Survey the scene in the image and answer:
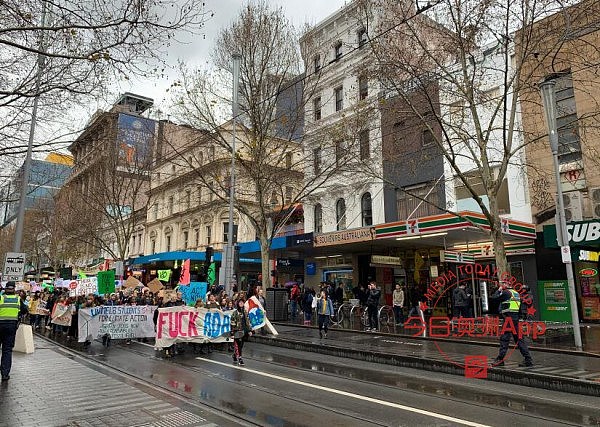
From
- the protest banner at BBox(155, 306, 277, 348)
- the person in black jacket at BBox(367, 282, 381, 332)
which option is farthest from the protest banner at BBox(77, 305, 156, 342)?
the person in black jacket at BBox(367, 282, 381, 332)

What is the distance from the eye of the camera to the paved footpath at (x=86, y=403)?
19.7ft

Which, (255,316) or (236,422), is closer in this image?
(236,422)

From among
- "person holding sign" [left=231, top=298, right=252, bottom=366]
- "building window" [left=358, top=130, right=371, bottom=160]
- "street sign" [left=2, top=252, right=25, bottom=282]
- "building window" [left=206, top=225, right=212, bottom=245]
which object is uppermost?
"building window" [left=358, top=130, right=371, bottom=160]

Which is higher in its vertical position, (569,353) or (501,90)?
(501,90)

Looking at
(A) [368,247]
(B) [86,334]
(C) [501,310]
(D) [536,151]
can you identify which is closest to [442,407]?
(C) [501,310]

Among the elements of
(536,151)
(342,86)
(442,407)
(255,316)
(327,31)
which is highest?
(327,31)

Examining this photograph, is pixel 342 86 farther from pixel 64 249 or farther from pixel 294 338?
pixel 64 249

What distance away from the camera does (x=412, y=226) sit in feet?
62.1

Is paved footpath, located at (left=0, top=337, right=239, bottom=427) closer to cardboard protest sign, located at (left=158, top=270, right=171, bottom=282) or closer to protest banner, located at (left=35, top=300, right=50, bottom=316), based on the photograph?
protest banner, located at (left=35, top=300, right=50, bottom=316)

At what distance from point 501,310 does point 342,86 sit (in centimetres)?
2052

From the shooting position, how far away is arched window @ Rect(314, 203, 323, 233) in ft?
94.7

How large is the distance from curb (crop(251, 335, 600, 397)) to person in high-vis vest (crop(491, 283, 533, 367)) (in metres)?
0.47

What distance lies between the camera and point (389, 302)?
25078 mm

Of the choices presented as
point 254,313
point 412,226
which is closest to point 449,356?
point 254,313
